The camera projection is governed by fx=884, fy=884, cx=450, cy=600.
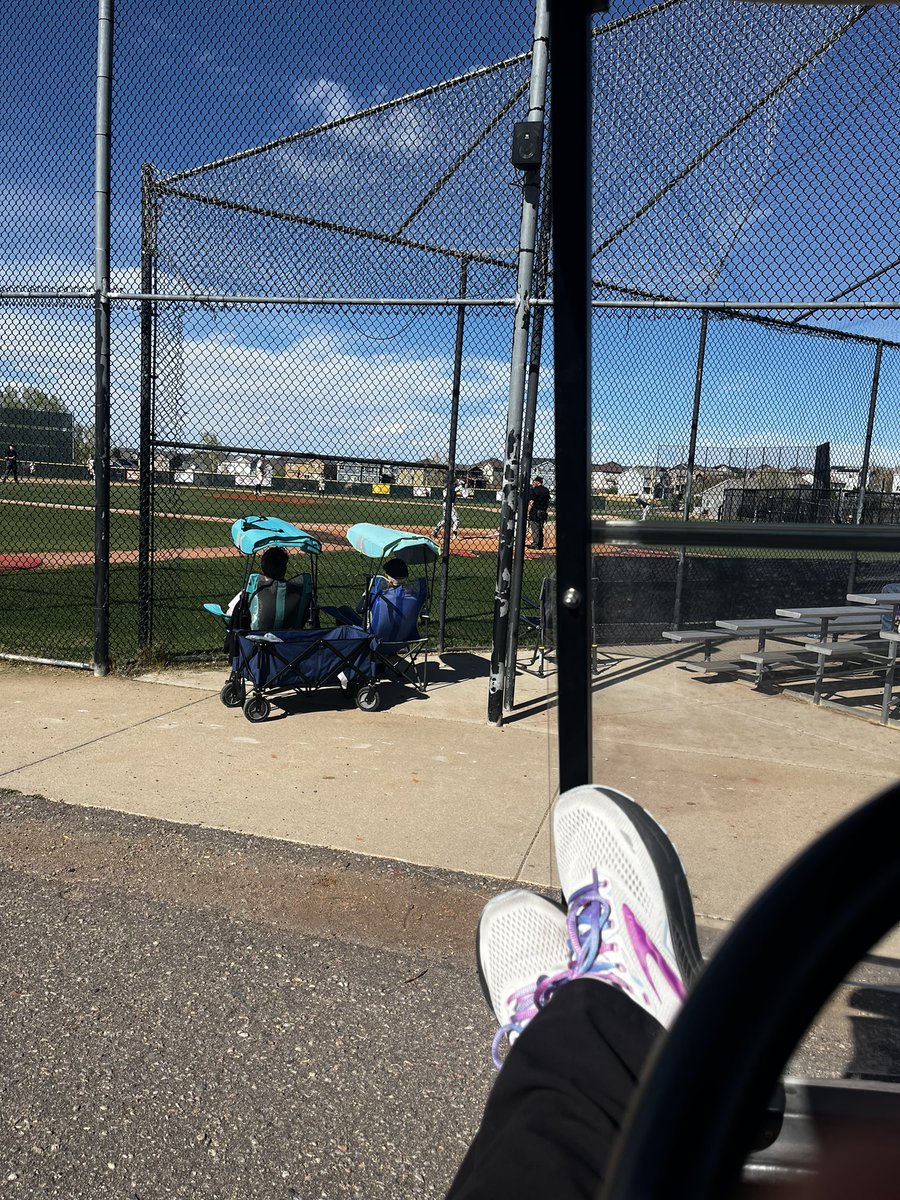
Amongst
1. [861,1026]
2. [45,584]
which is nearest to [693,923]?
[861,1026]

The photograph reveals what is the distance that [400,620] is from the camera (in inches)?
239

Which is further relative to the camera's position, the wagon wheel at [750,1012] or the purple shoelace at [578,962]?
the purple shoelace at [578,962]

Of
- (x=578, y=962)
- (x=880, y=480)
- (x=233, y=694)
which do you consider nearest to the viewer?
(x=578, y=962)

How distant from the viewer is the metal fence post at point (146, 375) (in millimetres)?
5977

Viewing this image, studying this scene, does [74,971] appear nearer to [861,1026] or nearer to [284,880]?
[284,880]

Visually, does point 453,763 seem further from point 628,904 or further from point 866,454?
point 628,904

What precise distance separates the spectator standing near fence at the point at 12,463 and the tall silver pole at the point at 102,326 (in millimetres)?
2294

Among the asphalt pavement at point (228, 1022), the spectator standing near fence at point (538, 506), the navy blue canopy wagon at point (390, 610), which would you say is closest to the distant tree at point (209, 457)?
the navy blue canopy wagon at point (390, 610)

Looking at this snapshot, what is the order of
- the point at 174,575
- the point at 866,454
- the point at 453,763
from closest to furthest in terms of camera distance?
the point at 866,454 < the point at 453,763 < the point at 174,575

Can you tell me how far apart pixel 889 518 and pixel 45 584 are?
438 inches

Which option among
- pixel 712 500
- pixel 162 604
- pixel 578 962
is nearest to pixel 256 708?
pixel 162 604

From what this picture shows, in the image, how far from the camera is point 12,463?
29.4 ft

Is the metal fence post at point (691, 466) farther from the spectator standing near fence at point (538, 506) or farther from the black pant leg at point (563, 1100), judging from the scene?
the spectator standing near fence at point (538, 506)

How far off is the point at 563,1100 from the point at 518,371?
4415 millimetres
